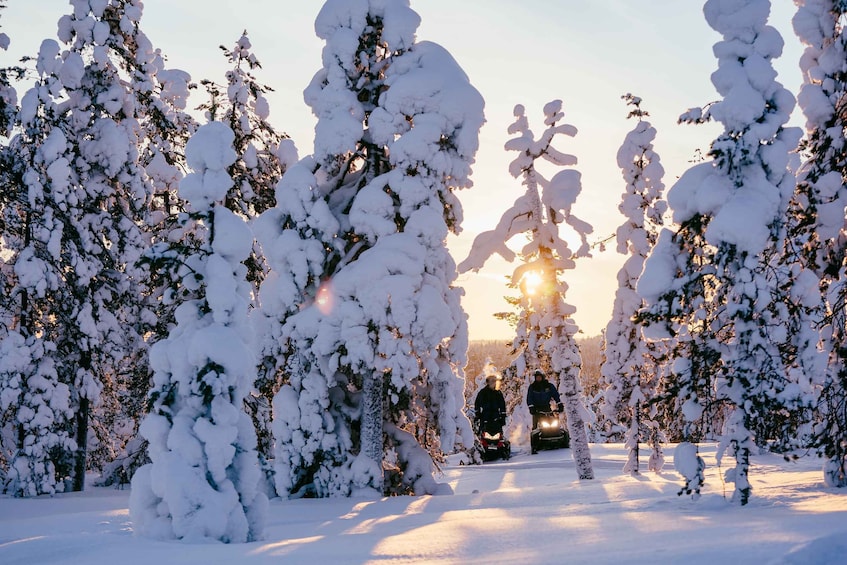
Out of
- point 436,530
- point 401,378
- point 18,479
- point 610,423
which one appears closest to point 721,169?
point 436,530

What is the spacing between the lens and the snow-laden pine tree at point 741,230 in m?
9.11

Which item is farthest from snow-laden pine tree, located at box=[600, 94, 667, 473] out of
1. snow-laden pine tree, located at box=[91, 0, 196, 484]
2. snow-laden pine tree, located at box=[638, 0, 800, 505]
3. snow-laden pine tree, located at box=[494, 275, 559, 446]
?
snow-laden pine tree, located at box=[91, 0, 196, 484]

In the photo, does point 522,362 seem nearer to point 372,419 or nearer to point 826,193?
point 372,419

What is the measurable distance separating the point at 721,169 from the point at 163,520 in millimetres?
7556

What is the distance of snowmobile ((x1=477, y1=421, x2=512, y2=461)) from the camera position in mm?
24781

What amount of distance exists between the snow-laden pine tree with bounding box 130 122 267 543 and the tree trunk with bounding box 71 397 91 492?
39.3 ft

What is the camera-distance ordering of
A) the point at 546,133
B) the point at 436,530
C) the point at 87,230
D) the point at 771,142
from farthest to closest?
1. the point at 87,230
2. the point at 546,133
3. the point at 771,142
4. the point at 436,530

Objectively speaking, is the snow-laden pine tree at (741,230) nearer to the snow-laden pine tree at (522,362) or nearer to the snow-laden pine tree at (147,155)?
the snow-laden pine tree at (522,362)

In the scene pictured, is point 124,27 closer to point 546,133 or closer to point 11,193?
point 11,193

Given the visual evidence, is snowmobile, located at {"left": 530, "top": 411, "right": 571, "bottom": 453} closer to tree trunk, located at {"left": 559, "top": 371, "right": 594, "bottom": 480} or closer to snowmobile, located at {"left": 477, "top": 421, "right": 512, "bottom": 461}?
snowmobile, located at {"left": 477, "top": 421, "right": 512, "bottom": 461}

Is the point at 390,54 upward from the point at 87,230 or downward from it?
upward

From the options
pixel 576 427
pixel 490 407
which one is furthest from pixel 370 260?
pixel 490 407

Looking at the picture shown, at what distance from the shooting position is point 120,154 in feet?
65.6

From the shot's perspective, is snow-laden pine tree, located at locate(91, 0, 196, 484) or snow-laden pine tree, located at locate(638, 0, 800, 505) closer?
snow-laden pine tree, located at locate(638, 0, 800, 505)
